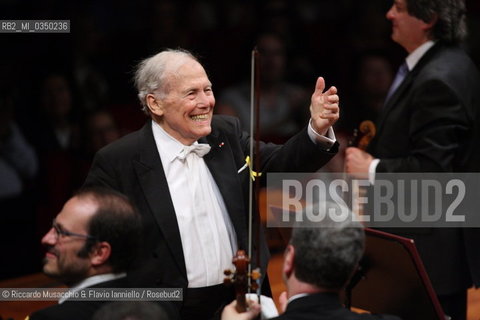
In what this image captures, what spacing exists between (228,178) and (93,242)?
28.9 inches

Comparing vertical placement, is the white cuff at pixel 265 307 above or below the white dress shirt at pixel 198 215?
below

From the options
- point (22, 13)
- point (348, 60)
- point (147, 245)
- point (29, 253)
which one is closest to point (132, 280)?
point (147, 245)

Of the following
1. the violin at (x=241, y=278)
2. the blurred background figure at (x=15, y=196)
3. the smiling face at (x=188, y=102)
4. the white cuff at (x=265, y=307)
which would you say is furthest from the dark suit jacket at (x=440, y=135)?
the blurred background figure at (x=15, y=196)

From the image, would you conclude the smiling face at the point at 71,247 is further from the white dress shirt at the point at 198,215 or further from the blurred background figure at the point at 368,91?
the blurred background figure at the point at 368,91

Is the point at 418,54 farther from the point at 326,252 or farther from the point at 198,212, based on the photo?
the point at 326,252

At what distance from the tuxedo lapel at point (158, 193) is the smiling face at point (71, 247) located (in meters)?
0.43

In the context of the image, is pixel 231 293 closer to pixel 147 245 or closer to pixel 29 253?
pixel 147 245

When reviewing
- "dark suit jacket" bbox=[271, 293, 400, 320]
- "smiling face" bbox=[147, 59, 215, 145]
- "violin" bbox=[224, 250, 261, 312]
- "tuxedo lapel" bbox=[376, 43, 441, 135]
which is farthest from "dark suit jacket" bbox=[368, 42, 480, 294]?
"dark suit jacket" bbox=[271, 293, 400, 320]

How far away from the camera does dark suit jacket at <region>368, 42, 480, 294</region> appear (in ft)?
12.3

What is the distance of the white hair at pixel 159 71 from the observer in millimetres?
3312

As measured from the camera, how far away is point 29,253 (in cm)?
512

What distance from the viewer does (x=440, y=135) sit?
375 centimetres

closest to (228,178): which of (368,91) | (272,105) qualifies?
(368,91)

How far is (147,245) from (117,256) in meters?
0.44
